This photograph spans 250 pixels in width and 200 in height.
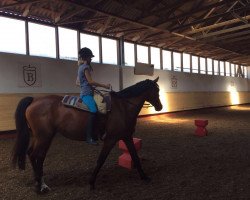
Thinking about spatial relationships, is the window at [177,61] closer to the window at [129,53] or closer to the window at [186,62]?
the window at [186,62]

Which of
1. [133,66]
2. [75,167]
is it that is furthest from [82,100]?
[133,66]

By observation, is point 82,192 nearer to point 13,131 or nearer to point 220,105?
point 13,131

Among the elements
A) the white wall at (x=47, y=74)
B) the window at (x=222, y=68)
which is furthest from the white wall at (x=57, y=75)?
the window at (x=222, y=68)

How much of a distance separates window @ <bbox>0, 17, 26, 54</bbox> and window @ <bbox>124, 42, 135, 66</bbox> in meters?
5.20

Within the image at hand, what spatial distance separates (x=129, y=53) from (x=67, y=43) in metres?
3.66

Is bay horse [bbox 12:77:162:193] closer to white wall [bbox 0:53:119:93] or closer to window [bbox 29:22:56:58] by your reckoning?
white wall [bbox 0:53:119:93]

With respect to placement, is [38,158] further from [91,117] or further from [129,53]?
[129,53]

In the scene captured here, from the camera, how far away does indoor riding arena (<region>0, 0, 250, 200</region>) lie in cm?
384

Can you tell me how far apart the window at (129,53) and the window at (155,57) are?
153 centimetres

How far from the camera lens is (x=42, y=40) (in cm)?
1009

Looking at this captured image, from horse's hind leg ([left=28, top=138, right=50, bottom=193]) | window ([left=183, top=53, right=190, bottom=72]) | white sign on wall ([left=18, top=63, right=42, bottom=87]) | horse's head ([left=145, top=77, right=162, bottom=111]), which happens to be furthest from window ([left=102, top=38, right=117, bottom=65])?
horse's hind leg ([left=28, top=138, right=50, bottom=193])

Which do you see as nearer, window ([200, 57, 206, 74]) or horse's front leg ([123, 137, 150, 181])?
horse's front leg ([123, 137, 150, 181])

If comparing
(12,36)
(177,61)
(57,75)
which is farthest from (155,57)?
(12,36)

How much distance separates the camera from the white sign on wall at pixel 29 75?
8.99 m
